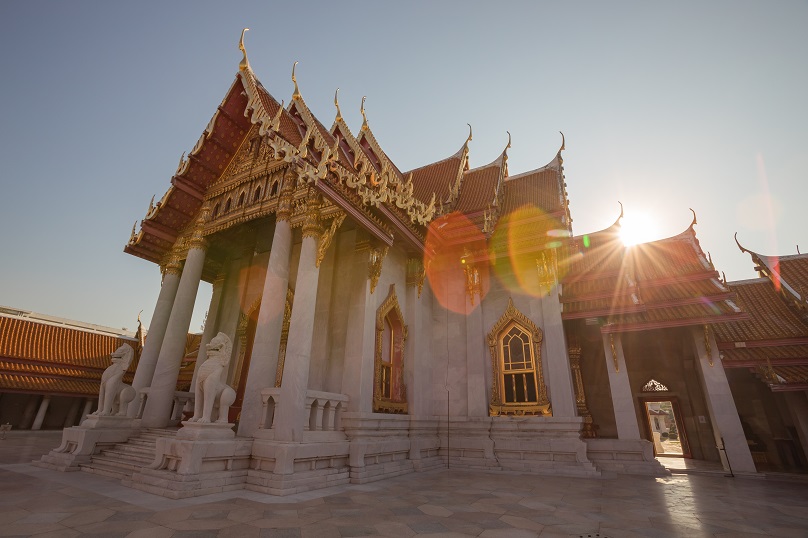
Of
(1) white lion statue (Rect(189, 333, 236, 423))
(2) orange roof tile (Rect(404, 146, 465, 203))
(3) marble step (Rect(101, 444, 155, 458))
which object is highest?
(2) orange roof tile (Rect(404, 146, 465, 203))

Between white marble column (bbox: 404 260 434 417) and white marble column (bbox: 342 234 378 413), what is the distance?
1.57 m

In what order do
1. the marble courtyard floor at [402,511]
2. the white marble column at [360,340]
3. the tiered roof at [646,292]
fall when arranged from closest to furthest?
the marble courtyard floor at [402,511]
the white marble column at [360,340]
the tiered roof at [646,292]

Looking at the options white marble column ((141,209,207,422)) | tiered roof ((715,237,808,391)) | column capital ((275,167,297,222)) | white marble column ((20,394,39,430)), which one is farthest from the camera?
white marble column ((20,394,39,430))

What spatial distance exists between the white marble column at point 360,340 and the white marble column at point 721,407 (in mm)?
8728

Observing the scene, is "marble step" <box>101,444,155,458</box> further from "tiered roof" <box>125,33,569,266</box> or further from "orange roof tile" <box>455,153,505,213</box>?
"orange roof tile" <box>455,153,505,213</box>

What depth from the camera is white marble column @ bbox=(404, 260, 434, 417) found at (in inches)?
365

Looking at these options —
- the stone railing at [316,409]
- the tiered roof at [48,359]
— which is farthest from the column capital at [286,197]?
the tiered roof at [48,359]

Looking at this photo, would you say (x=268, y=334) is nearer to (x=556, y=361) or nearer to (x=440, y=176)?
(x=556, y=361)

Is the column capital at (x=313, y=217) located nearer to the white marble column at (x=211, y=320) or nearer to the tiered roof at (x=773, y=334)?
the white marble column at (x=211, y=320)

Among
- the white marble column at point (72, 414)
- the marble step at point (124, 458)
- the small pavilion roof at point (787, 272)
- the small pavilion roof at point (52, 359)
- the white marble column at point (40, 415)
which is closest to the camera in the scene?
the marble step at point (124, 458)

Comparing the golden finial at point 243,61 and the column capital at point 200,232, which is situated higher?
the golden finial at point 243,61

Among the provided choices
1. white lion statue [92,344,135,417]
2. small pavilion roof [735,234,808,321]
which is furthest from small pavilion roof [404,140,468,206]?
small pavilion roof [735,234,808,321]

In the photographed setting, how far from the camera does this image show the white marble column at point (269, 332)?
6570 mm

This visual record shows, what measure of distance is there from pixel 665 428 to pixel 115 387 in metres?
51.6
